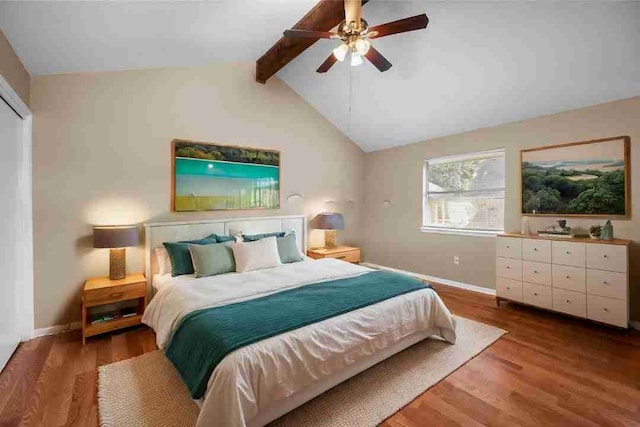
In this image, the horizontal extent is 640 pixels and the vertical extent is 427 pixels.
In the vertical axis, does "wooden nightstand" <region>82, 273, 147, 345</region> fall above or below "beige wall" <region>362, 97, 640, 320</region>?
below

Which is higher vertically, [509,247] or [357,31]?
[357,31]

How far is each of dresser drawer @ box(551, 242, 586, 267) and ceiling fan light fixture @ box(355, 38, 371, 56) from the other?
2.87m

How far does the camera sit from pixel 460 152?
13.8 ft

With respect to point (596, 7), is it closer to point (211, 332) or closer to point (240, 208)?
point (211, 332)

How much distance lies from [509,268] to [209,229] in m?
3.76

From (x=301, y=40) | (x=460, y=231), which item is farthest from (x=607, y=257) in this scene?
(x=301, y=40)

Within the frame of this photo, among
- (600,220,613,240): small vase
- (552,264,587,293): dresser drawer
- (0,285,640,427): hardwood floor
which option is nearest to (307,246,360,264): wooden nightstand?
(0,285,640,427): hardwood floor

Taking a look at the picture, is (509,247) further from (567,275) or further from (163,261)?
(163,261)

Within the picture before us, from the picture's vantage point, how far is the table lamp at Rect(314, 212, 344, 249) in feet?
14.8

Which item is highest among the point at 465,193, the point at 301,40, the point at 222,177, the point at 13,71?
the point at 301,40

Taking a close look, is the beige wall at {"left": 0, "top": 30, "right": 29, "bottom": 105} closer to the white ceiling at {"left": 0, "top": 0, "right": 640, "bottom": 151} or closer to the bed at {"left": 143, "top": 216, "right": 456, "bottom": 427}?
the white ceiling at {"left": 0, "top": 0, "right": 640, "bottom": 151}

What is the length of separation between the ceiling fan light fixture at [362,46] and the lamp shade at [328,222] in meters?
2.69

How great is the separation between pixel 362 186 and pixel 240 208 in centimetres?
261

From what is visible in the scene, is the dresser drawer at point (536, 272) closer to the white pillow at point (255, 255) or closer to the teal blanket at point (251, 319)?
the teal blanket at point (251, 319)
